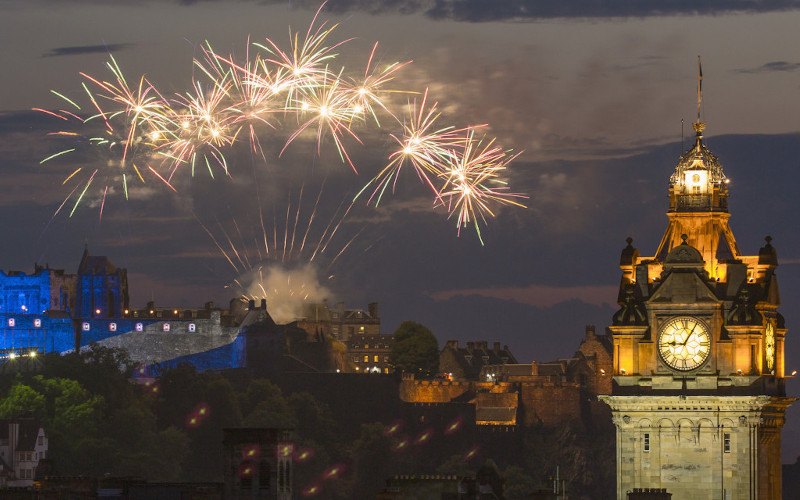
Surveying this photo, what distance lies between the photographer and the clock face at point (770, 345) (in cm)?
5822

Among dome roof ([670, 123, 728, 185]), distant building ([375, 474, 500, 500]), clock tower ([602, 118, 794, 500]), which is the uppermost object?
dome roof ([670, 123, 728, 185])

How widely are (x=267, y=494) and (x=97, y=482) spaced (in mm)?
10431

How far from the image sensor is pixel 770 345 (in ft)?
193

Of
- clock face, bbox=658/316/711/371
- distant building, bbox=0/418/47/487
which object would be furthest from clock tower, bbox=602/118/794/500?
distant building, bbox=0/418/47/487

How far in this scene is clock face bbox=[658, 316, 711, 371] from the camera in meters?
57.8

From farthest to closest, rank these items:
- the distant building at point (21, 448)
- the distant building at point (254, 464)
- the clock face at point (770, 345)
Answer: the distant building at point (21, 448)
the clock face at point (770, 345)
the distant building at point (254, 464)

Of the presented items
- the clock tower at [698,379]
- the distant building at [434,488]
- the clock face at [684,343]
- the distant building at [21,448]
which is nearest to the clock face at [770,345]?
the clock tower at [698,379]

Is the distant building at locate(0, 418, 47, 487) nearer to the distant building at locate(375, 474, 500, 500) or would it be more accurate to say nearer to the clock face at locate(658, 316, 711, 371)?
the distant building at locate(375, 474, 500, 500)

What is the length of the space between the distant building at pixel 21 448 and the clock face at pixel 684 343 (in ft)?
304

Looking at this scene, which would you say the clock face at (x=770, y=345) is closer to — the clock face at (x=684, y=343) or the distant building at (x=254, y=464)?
the clock face at (x=684, y=343)

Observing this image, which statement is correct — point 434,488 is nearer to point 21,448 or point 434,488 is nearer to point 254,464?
point 254,464

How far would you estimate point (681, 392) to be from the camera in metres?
58.0

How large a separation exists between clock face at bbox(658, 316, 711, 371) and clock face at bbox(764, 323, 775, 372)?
1.69 m

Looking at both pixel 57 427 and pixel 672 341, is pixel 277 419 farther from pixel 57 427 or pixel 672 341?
pixel 672 341
